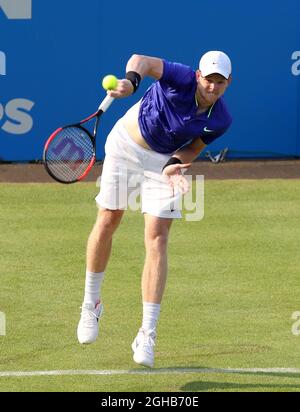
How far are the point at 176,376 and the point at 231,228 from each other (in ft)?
15.3

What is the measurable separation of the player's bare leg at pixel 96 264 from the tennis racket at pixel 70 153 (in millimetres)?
418

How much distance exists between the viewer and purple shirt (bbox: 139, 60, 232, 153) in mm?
8500

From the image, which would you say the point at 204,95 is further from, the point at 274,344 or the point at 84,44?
the point at 84,44

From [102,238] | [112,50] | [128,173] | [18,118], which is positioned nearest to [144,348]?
[102,238]

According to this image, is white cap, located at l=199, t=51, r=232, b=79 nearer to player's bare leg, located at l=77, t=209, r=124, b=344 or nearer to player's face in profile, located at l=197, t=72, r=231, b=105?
player's face in profile, located at l=197, t=72, r=231, b=105

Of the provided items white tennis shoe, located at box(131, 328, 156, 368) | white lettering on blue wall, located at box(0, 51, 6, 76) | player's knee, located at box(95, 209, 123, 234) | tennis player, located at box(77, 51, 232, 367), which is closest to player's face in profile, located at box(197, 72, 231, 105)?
tennis player, located at box(77, 51, 232, 367)

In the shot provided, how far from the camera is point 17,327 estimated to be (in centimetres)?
951

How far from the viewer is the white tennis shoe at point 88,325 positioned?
28.9ft

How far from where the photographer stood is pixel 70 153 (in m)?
8.66

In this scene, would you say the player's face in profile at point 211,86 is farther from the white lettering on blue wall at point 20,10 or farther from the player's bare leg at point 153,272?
the white lettering on blue wall at point 20,10

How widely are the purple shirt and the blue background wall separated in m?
6.87

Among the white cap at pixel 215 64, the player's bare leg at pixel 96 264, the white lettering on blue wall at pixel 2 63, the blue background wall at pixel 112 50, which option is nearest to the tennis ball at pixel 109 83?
the white cap at pixel 215 64

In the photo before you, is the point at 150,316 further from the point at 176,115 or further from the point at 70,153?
the point at 176,115

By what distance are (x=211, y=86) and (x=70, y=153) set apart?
3.59ft
